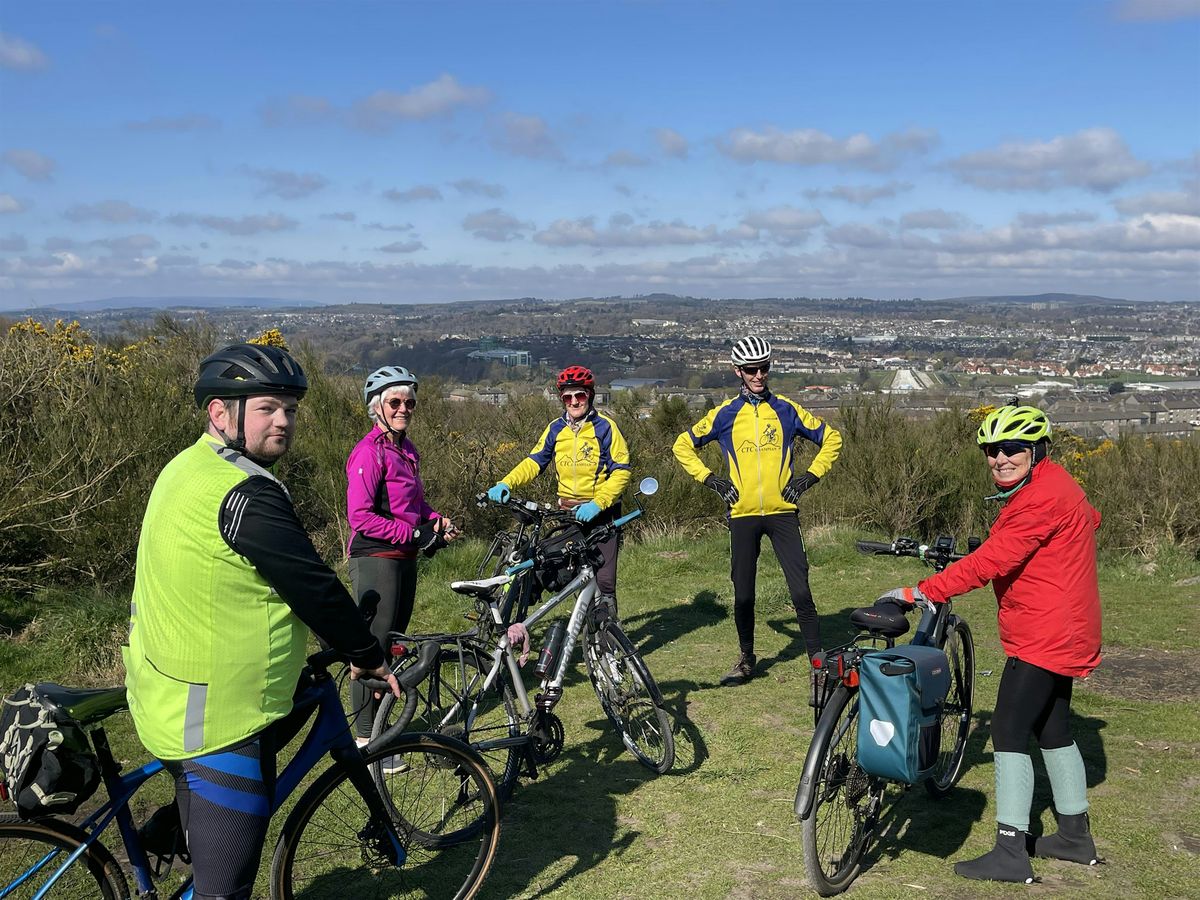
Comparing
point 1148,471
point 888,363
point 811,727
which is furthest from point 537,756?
point 888,363

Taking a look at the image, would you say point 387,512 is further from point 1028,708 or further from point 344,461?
point 344,461

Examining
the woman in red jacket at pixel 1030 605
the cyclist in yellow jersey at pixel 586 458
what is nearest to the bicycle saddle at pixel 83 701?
the woman in red jacket at pixel 1030 605

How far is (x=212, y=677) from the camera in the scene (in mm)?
2334

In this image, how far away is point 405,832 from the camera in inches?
136

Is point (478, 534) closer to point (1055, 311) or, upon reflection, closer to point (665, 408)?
point (665, 408)

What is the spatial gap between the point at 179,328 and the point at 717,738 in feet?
44.3

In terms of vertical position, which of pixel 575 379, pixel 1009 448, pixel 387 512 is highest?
pixel 575 379

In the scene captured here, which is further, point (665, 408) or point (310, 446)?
point (665, 408)

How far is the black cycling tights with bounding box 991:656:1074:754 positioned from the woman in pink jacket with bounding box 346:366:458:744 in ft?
8.65

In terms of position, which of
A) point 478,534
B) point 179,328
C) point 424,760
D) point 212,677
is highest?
point 179,328

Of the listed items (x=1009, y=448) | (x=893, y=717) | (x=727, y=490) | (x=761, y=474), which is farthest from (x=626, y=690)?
(x=1009, y=448)

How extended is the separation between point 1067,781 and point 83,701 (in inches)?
136

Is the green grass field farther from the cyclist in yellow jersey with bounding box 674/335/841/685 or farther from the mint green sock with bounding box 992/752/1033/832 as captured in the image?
the cyclist in yellow jersey with bounding box 674/335/841/685

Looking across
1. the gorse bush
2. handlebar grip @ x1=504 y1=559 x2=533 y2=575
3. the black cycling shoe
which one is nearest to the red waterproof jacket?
handlebar grip @ x1=504 y1=559 x2=533 y2=575
